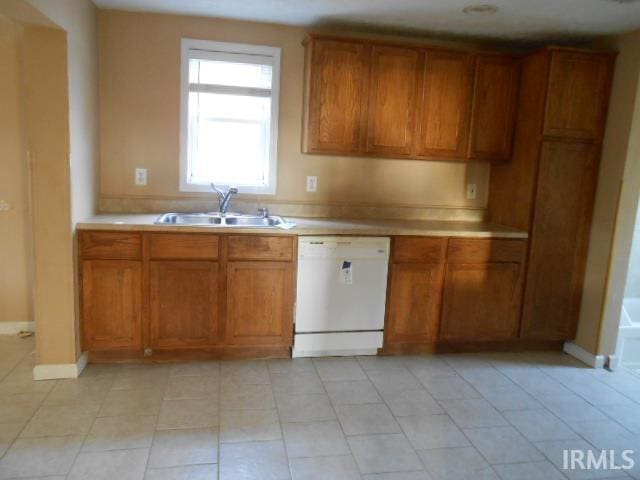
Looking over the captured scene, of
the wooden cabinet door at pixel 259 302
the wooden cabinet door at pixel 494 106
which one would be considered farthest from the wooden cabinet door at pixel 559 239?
the wooden cabinet door at pixel 259 302

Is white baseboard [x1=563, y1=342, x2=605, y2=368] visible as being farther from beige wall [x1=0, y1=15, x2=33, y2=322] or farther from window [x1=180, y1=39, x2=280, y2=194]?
beige wall [x1=0, y1=15, x2=33, y2=322]

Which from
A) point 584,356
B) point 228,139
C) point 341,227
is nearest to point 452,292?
point 341,227

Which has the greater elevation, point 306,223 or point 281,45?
point 281,45

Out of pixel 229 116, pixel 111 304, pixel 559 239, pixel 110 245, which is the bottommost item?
pixel 111 304

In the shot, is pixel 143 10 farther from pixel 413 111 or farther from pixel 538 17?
pixel 538 17

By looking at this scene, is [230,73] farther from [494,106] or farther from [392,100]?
[494,106]

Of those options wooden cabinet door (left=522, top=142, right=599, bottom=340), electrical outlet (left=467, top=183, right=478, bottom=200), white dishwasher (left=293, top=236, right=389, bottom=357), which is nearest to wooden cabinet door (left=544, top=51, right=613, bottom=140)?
wooden cabinet door (left=522, top=142, right=599, bottom=340)

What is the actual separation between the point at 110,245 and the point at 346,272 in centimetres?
151

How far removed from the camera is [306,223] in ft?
10.8

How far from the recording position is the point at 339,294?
3.22m

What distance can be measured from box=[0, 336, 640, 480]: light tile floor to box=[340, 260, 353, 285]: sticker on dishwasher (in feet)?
1.85

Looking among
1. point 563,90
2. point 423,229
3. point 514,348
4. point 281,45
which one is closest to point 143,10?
point 281,45

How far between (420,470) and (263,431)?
30.8 inches

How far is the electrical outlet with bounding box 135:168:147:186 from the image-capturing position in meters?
3.41
